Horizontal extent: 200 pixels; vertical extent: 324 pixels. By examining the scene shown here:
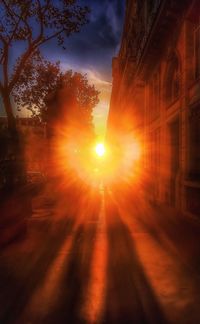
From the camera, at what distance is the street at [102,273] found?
175 inches

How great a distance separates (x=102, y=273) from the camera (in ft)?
20.3

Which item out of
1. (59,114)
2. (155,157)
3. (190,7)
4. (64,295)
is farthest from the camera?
(59,114)

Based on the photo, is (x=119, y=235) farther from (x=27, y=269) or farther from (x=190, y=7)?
(x=190, y=7)

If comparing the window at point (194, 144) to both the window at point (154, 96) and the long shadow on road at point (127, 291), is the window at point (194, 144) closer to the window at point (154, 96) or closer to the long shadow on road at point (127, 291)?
the long shadow on road at point (127, 291)

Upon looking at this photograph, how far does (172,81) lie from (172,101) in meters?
1.65

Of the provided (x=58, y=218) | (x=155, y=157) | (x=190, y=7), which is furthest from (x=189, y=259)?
(x=155, y=157)

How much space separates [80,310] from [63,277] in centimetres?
152

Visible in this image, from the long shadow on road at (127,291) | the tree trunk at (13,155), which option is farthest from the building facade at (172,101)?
the tree trunk at (13,155)

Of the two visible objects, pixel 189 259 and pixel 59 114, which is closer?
pixel 189 259

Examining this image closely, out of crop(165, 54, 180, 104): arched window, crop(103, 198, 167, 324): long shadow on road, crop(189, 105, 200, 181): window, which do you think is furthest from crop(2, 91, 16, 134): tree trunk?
crop(103, 198, 167, 324): long shadow on road

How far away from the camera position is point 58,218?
12.6m

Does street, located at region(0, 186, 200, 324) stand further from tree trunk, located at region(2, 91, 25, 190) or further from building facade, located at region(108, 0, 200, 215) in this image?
building facade, located at region(108, 0, 200, 215)

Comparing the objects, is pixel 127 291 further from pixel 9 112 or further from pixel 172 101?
pixel 9 112

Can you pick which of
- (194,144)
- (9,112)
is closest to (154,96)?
(194,144)
